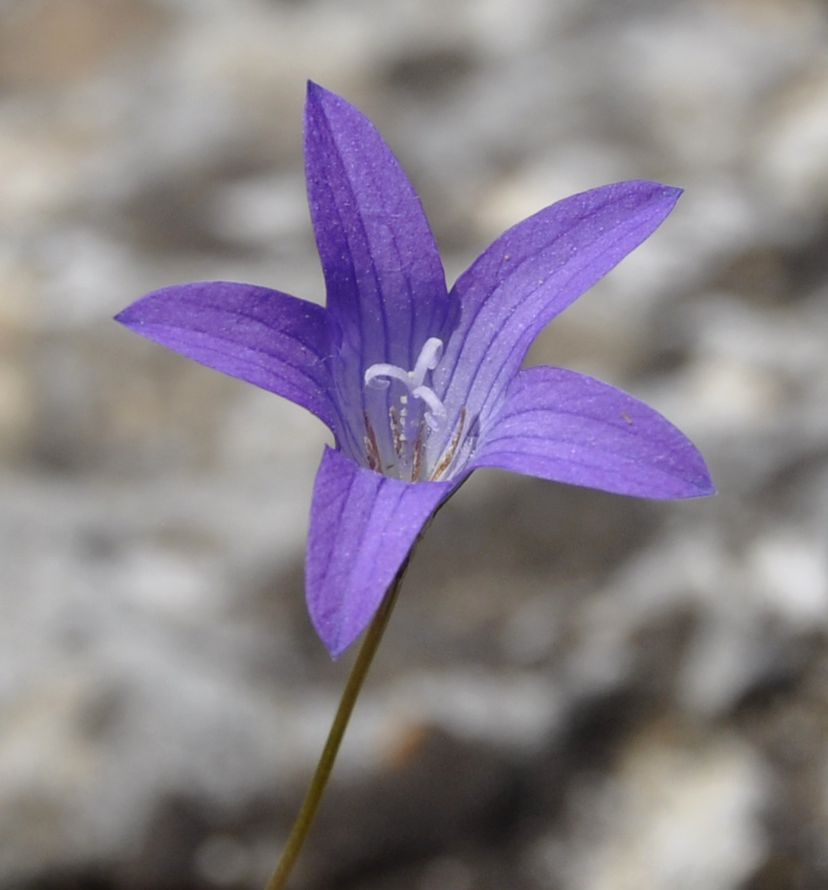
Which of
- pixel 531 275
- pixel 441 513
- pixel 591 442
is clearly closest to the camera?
pixel 591 442

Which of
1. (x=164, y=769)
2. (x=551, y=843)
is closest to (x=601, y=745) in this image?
(x=551, y=843)

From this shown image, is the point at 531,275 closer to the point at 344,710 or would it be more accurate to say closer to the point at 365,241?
the point at 365,241

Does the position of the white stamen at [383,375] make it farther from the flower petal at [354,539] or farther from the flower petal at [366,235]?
the flower petal at [354,539]

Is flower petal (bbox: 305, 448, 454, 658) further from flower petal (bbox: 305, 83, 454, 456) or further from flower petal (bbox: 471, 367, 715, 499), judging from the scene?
flower petal (bbox: 305, 83, 454, 456)

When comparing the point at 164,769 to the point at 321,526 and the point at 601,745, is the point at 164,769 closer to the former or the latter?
the point at 601,745

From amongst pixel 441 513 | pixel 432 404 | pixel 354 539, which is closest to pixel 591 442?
pixel 354 539

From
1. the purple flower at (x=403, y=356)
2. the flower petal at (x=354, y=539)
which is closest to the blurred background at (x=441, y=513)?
the purple flower at (x=403, y=356)
